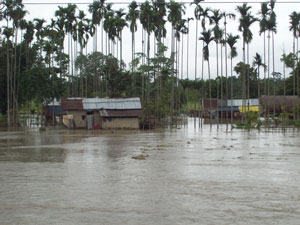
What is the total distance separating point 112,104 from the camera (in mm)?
39125

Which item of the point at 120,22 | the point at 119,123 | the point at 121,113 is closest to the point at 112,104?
the point at 121,113

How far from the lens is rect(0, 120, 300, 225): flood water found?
7.45 m

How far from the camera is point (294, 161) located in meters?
15.0

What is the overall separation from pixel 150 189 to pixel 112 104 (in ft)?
97.0

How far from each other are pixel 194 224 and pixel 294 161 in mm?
9129

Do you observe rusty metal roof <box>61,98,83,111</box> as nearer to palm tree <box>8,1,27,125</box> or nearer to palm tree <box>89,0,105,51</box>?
palm tree <box>8,1,27,125</box>

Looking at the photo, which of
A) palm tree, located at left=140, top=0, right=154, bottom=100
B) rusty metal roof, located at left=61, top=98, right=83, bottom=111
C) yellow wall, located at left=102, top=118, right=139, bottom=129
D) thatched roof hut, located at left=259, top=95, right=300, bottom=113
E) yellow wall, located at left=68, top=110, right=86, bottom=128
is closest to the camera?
yellow wall, located at left=102, top=118, right=139, bottom=129

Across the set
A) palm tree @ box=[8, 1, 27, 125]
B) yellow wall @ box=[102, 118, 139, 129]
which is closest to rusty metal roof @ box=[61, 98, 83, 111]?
yellow wall @ box=[102, 118, 139, 129]

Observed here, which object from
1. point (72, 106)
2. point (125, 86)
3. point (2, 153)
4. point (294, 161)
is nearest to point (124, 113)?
point (72, 106)

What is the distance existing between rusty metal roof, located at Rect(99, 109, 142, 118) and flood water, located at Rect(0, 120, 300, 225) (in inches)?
861

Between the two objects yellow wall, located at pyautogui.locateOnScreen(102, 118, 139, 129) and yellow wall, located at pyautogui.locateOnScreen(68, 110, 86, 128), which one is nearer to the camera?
yellow wall, located at pyautogui.locateOnScreen(102, 118, 139, 129)

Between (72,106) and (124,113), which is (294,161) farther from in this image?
(72,106)

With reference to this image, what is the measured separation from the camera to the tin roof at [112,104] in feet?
128

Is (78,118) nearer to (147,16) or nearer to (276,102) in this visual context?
(147,16)
